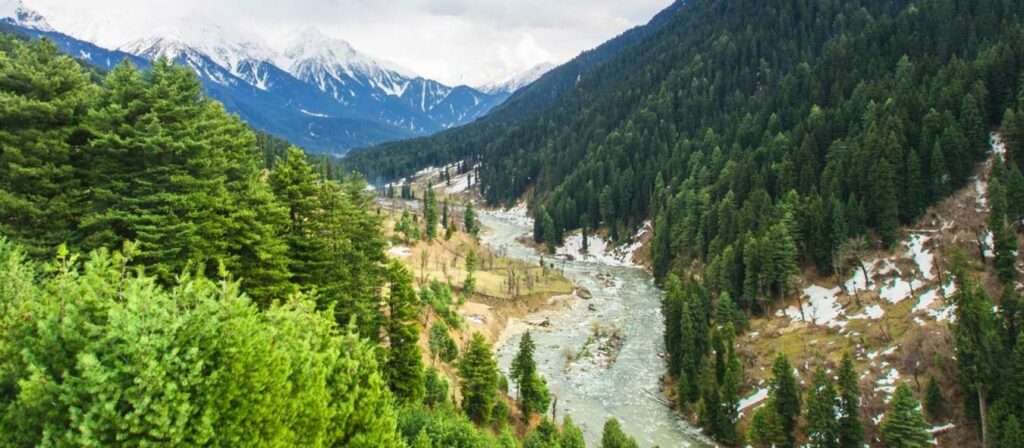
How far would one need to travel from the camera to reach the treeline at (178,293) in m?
13.5

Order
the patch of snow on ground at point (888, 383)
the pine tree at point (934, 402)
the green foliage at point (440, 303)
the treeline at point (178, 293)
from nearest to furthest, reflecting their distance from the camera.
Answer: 1. the treeline at point (178, 293)
2. the pine tree at point (934, 402)
3. the patch of snow on ground at point (888, 383)
4. the green foliage at point (440, 303)

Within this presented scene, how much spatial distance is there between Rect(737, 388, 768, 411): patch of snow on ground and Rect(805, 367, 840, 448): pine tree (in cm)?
1013

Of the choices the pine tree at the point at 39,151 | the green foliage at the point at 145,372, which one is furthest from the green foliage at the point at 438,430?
the pine tree at the point at 39,151

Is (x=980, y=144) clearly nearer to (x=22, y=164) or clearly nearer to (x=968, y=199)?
(x=968, y=199)

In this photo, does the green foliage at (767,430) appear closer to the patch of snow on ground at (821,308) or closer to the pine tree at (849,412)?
the pine tree at (849,412)

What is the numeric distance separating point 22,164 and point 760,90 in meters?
210

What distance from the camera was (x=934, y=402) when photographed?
53875 millimetres

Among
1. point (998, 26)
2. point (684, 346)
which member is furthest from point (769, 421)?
point (998, 26)

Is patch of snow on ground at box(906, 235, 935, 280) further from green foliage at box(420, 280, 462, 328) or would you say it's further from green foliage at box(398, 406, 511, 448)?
green foliage at box(398, 406, 511, 448)

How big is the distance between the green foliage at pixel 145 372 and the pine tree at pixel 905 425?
50.7 m

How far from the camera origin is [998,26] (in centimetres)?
13875

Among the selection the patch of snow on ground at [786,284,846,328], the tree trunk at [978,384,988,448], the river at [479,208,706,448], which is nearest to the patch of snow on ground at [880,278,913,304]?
the patch of snow on ground at [786,284,846,328]

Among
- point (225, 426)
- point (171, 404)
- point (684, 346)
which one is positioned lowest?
point (684, 346)

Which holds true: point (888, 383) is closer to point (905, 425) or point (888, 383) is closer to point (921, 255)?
point (905, 425)
